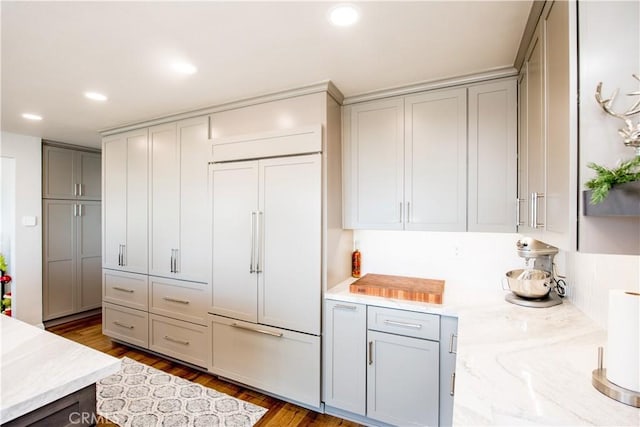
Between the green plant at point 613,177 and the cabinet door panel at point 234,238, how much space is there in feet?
6.65

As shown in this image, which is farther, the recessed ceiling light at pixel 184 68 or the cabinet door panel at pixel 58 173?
the cabinet door panel at pixel 58 173

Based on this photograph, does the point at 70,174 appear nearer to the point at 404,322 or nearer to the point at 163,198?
the point at 163,198

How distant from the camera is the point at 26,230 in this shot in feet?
12.0

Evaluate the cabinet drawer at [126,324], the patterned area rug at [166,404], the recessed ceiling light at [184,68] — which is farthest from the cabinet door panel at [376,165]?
the cabinet drawer at [126,324]

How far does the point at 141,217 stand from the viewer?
315 centimetres

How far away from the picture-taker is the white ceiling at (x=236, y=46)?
56.6 inches

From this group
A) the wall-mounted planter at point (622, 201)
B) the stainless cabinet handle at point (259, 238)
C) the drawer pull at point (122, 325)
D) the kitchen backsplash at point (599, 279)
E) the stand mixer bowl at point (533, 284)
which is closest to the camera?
the wall-mounted planter at point (622, 201)

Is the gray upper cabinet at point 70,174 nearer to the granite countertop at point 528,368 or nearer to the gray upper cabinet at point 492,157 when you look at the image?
the granite countertop at point 528,368

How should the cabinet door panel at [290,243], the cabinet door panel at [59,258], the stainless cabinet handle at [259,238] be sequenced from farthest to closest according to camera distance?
the cabinet door panel at [59,258]
the stainless cabinet handle at [259,238]
the cabinet door panel at [290,243]

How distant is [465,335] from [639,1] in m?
1.35

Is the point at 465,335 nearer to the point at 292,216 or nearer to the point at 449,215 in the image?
the point at 449,215

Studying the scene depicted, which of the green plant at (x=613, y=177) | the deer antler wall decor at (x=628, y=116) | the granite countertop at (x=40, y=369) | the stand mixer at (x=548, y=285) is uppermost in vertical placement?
the deer antler wall decor at (x=628, y=116)

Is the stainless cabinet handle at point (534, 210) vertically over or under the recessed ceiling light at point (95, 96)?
under

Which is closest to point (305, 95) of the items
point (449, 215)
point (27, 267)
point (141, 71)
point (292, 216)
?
point (292, 216)
